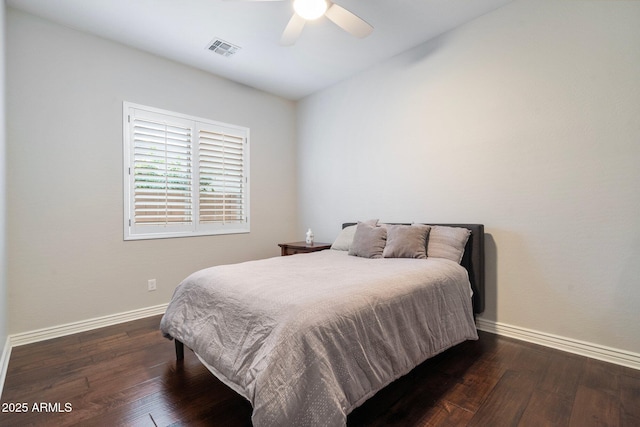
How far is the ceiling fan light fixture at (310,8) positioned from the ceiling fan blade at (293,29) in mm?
45

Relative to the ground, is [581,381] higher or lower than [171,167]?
lower

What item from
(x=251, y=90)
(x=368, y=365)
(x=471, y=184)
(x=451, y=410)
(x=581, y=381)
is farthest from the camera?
(x=251, y=90)

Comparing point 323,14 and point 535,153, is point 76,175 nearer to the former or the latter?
point 323,14

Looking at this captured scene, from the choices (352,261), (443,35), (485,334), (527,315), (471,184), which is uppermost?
(443,35)

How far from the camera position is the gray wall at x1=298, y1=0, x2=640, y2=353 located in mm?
2043

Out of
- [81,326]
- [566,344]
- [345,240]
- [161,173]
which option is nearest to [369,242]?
[345,240]

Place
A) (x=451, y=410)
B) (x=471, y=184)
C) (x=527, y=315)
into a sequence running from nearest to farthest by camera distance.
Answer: (x=451, y=410)
(x=527, y=315)
(x=471, y=184)

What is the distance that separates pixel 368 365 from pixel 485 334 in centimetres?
171

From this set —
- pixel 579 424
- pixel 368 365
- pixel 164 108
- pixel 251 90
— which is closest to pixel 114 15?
pixel 164 108

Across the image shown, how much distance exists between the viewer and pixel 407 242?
257cm

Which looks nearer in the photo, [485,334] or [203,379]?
[203,379]

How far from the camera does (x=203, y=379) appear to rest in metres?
1.88

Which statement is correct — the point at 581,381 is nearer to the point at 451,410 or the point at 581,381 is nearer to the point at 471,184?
the point at 451,410

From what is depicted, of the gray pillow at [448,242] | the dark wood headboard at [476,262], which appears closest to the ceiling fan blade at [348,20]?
the gray pillow at [448,242]
